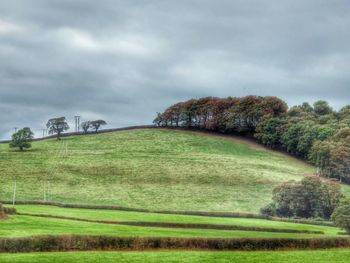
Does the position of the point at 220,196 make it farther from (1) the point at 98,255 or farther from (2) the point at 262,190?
(1) the point at 98,255

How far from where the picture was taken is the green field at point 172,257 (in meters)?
33.7

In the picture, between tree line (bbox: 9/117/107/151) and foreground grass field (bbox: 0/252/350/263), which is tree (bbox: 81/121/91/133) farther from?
foreground grass field (bbox: 0/252/350/263)

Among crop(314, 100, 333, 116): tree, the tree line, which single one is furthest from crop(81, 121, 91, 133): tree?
crop(314, 100, 333, 116): tree

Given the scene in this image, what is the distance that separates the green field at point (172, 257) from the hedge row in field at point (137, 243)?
95.0 inches

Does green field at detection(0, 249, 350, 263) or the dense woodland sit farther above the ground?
the dense woodland

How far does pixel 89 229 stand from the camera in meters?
49.6

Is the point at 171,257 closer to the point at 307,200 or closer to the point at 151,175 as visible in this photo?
the point at 307,200

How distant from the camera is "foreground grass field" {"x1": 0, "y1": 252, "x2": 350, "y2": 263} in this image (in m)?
33.7

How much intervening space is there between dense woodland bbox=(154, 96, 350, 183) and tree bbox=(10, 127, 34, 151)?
149ft

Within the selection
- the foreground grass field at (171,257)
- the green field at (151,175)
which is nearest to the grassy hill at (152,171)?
the green field at (151,175)

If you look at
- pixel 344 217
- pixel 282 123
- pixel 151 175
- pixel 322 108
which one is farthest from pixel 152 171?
pixel 322 108


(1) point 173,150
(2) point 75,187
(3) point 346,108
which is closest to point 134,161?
(1) point 173,150

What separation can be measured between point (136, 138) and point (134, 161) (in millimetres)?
26328

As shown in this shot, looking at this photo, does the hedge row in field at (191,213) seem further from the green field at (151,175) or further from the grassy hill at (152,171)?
the grassy hill at (152,171)
